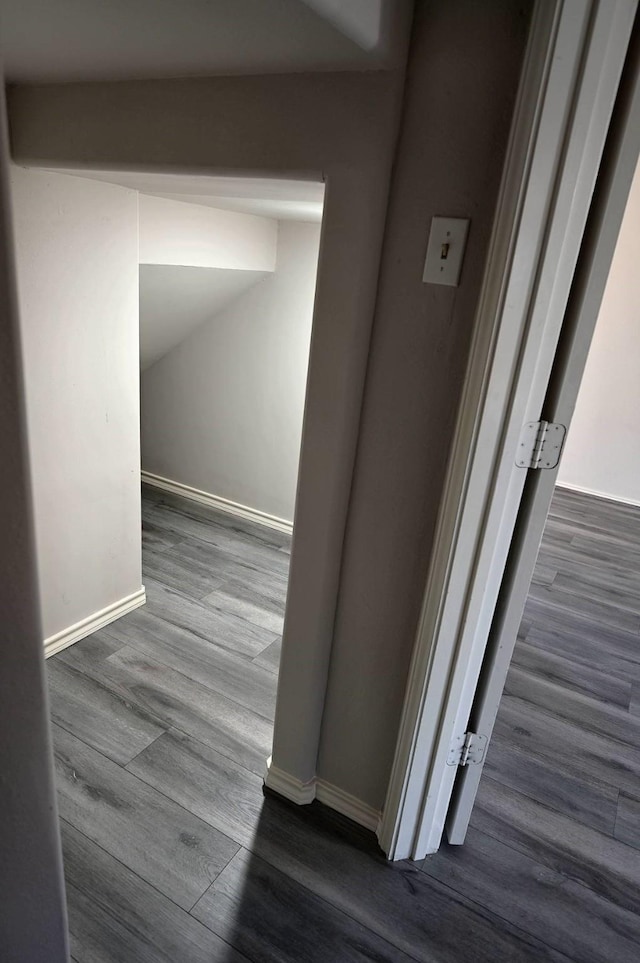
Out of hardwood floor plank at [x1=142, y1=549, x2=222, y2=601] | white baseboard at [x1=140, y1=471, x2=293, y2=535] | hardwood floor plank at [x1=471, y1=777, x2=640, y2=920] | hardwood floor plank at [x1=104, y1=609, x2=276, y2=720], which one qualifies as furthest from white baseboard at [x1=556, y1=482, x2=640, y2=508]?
hardwood floor plank at [x1=104, y1=609, x2=276, y2=720]

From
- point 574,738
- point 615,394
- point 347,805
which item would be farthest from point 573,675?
point 615,394

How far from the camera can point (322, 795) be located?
1760 mm

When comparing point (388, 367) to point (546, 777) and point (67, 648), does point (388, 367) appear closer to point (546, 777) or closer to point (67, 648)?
point (546, 777)

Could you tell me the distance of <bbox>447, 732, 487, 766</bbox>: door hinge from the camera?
60.1 inches

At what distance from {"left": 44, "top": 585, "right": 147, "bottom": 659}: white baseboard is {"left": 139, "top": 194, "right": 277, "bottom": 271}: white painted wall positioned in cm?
136

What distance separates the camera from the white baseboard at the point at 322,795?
1.70 meters

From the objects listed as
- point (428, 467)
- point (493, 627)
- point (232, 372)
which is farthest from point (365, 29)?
point (232, 372)

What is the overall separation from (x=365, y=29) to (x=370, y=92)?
18cm

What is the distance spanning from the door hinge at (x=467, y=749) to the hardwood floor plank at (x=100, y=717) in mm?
938

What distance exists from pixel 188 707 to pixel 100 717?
0.28 m

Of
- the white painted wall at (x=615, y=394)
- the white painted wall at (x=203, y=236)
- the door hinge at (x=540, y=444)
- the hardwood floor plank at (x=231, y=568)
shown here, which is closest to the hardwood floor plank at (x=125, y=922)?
the door hinge at (x=540, y=444)

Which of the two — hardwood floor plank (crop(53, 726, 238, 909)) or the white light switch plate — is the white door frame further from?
hardwood floor plank (crop(53, 726, 238, 909))

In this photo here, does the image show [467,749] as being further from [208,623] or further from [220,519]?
[220,519]

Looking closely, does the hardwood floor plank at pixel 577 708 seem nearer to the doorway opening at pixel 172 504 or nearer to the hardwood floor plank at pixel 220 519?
the doorway opening at pixel 172 504
